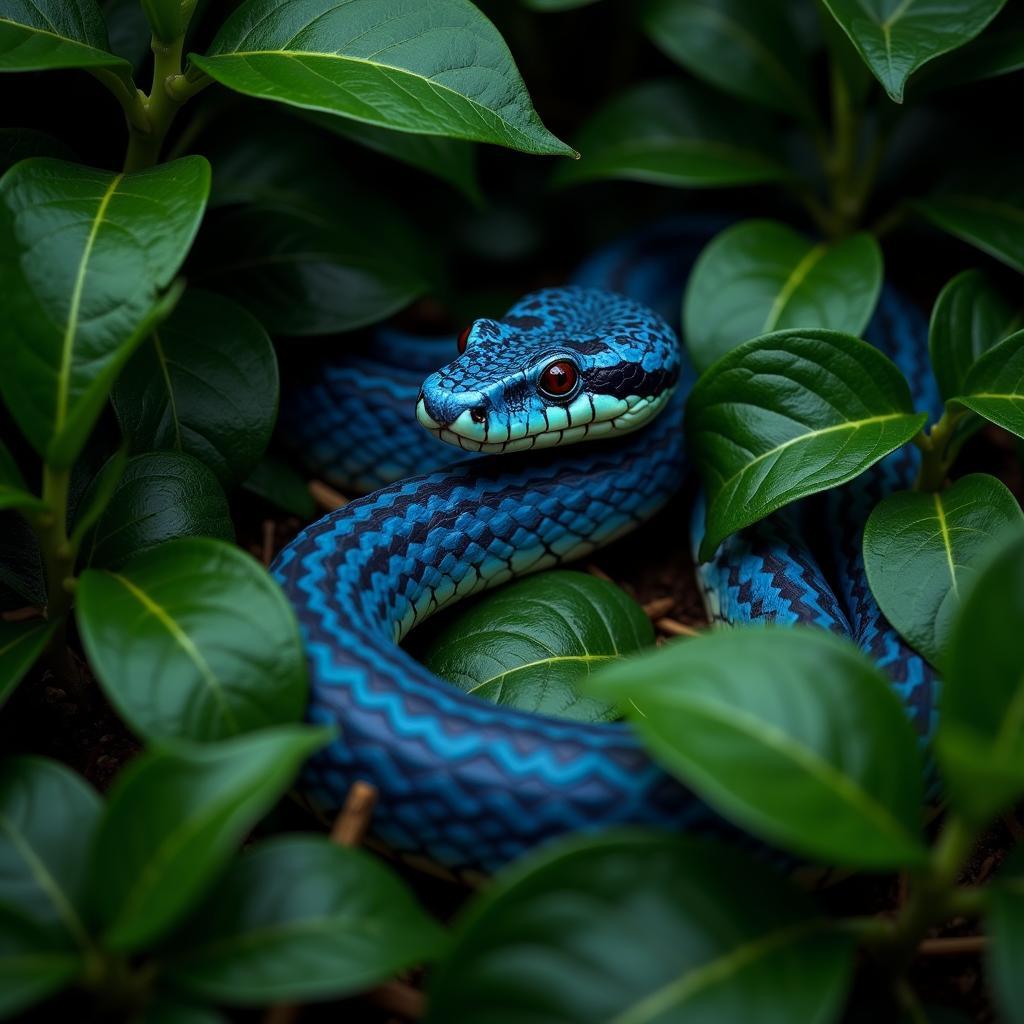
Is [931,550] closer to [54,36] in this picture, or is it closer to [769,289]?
[769,289]

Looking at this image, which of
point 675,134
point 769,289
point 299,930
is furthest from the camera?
point 675,134

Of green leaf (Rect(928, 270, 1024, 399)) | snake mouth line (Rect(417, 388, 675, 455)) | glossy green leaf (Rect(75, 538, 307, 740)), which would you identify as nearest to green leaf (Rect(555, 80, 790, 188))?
green leaf (Rect(928, 270, 1024, 399))

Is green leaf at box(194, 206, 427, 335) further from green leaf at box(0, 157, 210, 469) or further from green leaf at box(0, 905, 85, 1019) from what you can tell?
green leaf at box(0, 905, 85, 1019)

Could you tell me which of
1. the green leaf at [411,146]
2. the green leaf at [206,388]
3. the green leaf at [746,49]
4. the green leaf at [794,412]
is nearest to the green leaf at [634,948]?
the green leaf at [794,412]

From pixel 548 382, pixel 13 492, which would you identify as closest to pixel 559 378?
pixel 548 382

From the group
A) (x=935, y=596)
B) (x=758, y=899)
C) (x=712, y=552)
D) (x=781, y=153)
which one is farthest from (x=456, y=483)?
(x=781, y=153)

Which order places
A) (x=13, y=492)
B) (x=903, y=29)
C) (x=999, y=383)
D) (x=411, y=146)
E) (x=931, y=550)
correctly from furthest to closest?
(x=411, y=146) → (x=903, y=29) → (x=999, y=383) → (x=931, y=550) → (x=13, y=492)
